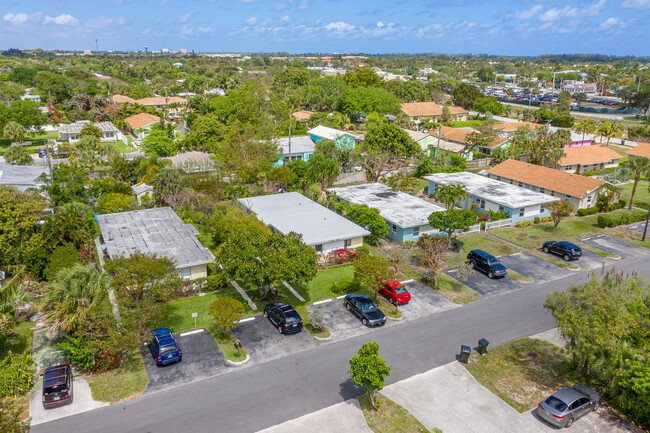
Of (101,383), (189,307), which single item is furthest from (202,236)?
(101,383)

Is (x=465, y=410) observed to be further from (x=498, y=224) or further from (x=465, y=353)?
(x=498, y=224)

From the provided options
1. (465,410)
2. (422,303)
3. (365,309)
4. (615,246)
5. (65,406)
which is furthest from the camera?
(615,246)

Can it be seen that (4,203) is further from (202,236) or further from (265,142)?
(265,142)

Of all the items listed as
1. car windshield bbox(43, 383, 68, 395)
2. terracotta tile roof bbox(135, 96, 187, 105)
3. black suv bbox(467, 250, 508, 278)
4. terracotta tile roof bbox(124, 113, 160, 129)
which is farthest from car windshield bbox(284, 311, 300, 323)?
terracotta tile roof bbox(135, 96, 187, 105)

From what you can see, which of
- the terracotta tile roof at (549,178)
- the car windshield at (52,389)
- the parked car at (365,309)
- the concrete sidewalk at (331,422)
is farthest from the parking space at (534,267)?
the car windshield at (52,389)

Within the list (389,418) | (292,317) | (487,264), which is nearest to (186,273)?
(292,317)

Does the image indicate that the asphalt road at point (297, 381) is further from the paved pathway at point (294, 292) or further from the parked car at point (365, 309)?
the paved pathway at point (294, 292)
